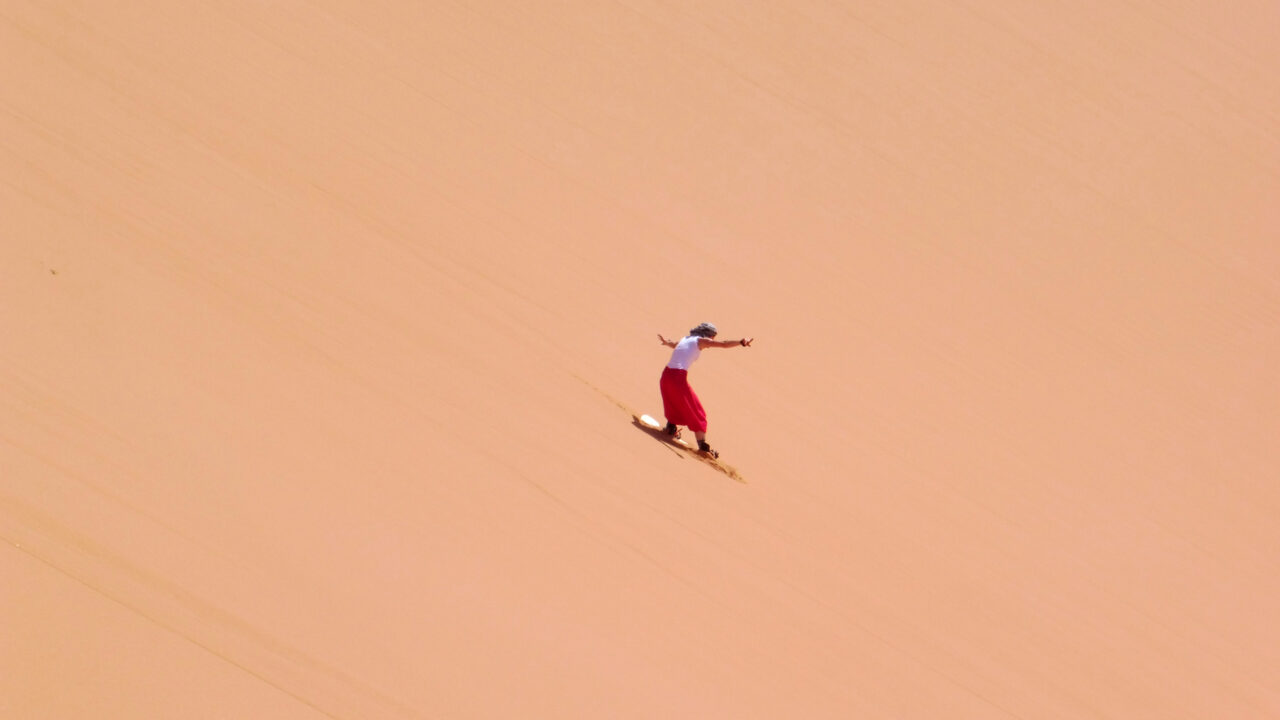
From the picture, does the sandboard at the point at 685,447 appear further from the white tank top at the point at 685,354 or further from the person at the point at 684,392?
the white tank top at the point at 685,354

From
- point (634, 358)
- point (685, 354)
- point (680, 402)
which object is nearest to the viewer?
point (680, 402)

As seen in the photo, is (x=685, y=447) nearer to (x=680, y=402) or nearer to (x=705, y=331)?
(x=680, y=402)

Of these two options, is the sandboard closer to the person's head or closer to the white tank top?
the white tank top

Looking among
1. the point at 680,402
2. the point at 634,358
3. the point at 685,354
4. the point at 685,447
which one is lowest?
the point at 685,447

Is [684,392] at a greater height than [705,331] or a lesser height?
lesser

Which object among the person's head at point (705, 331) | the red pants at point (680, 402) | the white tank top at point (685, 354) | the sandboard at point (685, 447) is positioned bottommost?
the sandboard at point (685, 447)

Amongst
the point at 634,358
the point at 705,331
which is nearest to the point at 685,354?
the point at 705,331

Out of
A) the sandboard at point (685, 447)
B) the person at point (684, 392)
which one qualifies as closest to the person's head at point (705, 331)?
the person at point (684, 392)

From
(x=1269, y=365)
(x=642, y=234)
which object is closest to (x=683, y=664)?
(x=642, y=234)
